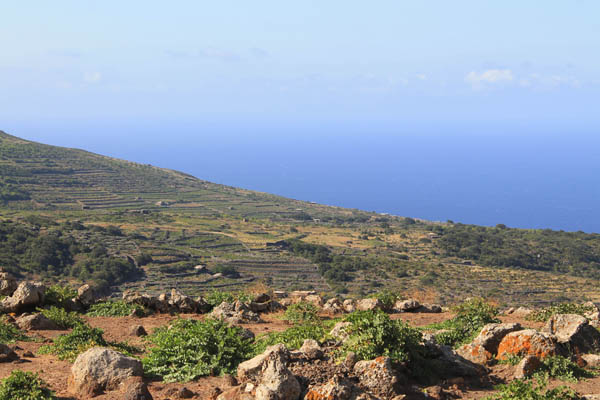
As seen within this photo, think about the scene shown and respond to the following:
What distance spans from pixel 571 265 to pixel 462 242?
12544 millimetres

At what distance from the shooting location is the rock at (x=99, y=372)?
26.8 feet

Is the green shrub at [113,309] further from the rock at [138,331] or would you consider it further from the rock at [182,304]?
A: the rock at [138,331]

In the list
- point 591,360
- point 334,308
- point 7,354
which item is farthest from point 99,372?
point 334,308

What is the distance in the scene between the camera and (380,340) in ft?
28.0

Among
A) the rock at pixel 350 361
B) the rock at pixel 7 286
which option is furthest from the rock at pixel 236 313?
the rock at pixel 350 361

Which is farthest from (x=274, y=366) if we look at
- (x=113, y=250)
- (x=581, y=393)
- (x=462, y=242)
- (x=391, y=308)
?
(x=462, y=242)

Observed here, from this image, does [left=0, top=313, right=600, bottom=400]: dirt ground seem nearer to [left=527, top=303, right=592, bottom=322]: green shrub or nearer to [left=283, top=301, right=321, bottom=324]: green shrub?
[left=283, top=301, right=321, bottom=324]: green shrub

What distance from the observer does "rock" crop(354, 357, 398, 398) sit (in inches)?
307

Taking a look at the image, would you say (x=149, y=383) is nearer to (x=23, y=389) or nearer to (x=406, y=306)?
(x=23, y=389)

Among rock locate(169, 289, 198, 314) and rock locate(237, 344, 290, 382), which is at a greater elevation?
rock locate(237, 344, 290, 382)

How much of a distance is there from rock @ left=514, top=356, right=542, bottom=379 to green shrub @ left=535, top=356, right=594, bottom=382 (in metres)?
0.10

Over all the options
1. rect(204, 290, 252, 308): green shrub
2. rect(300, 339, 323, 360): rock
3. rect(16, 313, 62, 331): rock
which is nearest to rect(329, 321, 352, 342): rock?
rect(300, 339, 323, 360): rock

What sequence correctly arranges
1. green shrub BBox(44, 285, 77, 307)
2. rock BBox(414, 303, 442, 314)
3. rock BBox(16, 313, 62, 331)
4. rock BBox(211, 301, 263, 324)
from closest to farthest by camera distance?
rock BBox(16, 313, 62, 331)
rock BBox(211, 301, 263, 324)
green shrub BBox(44, 285, 77, 307)
rock BBox(414, 303, 442, 314)

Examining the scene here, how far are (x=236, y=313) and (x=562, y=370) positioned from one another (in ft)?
28.6
